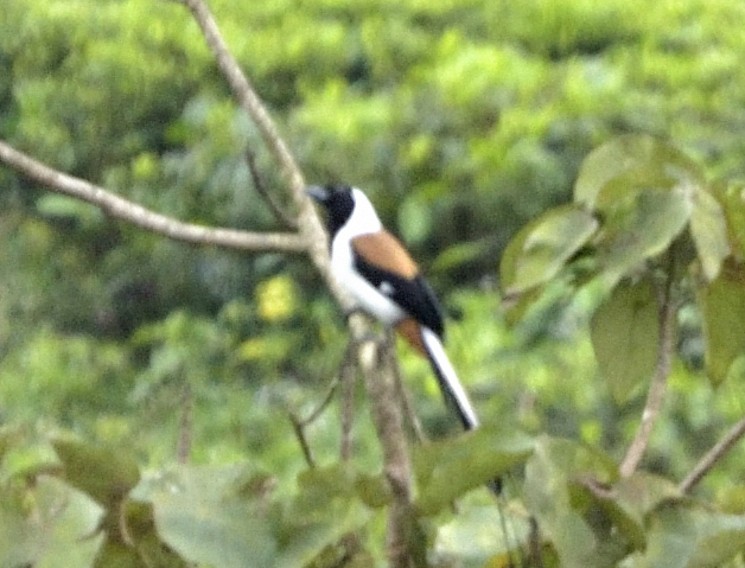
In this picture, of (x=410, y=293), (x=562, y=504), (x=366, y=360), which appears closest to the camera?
(x=562, y=504)

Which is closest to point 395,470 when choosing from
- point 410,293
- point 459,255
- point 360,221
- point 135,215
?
point 135,215

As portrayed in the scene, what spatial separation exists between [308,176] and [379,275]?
3.18 ft

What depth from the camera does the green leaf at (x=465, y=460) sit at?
0.56m

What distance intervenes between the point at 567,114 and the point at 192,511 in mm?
2376

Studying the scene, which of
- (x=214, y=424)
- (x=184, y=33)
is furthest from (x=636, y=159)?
(x=184, y=33)

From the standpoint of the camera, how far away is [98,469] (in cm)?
60

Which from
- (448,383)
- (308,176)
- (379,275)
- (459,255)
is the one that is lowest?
(459,255)

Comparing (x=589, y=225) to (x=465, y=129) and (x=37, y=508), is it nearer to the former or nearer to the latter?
(x=37, y=508)

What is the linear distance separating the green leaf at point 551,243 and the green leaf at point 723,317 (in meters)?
0.09

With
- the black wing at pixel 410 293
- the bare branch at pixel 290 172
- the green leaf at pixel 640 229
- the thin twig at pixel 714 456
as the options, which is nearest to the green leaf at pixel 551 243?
the green leaf at pixel 640 229

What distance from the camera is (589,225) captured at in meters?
0.65

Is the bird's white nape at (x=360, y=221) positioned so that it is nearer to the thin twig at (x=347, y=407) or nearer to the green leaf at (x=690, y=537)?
the thin twig at (x=347, y=407)

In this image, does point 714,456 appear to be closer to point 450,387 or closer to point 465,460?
point 465,460

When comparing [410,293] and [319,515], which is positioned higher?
[319,515]
